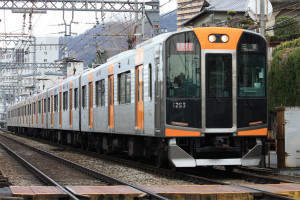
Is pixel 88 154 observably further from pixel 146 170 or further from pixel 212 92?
pixel 212 92

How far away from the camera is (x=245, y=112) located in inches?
473

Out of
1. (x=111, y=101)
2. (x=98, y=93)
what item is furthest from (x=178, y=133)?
(x=98, y=93)

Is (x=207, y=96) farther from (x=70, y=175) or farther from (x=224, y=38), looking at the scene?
(x=70, y=175)

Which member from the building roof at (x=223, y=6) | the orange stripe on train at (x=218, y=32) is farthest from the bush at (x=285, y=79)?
the building roof at (x=223, y=6)

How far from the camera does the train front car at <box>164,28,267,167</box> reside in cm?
1173

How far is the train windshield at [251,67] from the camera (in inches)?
476

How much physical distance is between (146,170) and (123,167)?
1.11 metres

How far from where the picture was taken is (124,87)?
50.0 ft

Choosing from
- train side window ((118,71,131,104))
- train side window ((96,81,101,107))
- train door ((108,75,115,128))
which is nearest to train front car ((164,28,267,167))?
train side window ((118,71,131,104))

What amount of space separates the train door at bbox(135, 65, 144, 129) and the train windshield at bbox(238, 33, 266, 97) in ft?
7.58

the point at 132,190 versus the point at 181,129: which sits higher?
the point at 181,129

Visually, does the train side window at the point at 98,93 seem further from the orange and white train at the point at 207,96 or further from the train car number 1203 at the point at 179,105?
the train car number 1203 at the point at 179,105

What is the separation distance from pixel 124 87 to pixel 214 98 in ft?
12.6

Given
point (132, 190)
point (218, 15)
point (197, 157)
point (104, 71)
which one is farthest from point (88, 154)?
point (218, 15)
